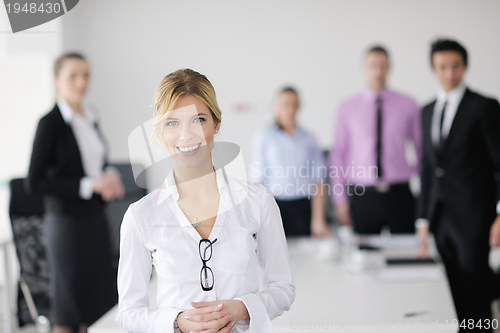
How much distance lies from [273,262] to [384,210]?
1.69 metres

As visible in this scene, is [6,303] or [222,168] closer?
[222,168]

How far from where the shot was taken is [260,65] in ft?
12.5

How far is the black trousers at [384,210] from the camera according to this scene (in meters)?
2.36

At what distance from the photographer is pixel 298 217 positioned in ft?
6.25

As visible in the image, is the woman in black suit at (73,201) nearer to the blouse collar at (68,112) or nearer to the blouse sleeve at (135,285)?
the blouse collar at (68,112)

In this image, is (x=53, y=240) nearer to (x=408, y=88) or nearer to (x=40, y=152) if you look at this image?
(x=40, y=152)

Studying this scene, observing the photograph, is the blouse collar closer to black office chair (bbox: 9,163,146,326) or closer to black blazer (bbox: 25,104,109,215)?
black blazer (bbox: 25,104,109,215)

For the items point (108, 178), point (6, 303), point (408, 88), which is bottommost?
point (6, 303)

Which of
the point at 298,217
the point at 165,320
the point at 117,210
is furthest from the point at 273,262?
the point at 298,217

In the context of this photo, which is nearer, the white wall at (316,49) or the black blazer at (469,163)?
the black blazer at (469,163)

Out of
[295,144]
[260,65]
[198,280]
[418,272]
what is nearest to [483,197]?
[418,272]

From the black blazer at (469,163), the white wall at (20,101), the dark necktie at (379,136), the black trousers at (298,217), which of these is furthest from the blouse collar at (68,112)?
the white wall at (20,101)

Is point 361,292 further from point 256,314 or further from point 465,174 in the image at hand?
point 256,314

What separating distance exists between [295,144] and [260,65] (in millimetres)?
1573
